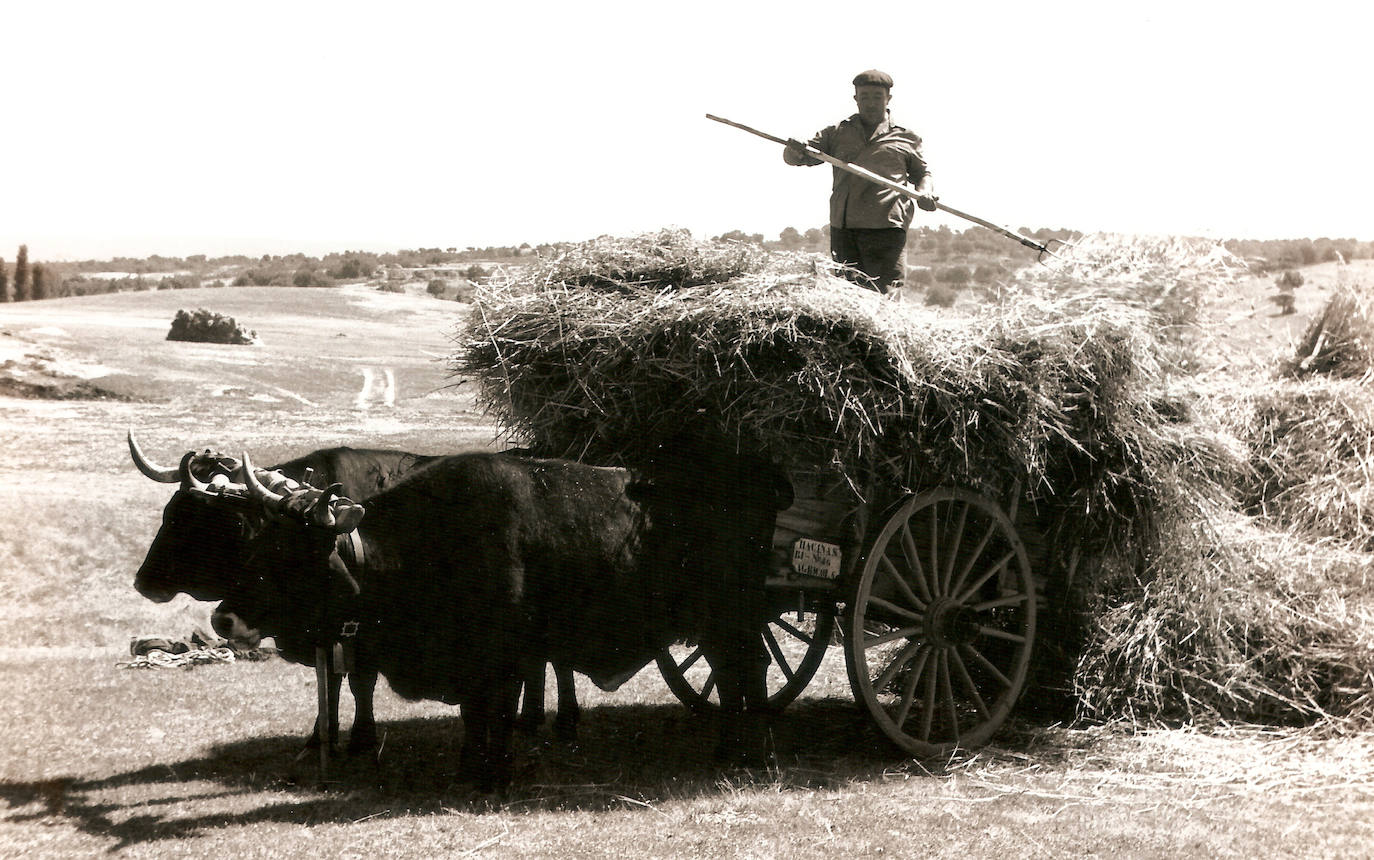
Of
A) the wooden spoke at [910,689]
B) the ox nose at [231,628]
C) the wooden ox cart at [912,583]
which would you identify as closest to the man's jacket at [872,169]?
the wooden ox cart at [912,583]

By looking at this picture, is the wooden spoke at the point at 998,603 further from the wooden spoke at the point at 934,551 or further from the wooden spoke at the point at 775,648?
the wooden spoke at the point at 775,648

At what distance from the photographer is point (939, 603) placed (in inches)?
274

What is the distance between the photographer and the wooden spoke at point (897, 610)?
22.0ft

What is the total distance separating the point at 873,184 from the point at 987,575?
3.00 metres

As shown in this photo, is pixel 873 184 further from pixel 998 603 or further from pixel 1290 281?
pixel 1290 281

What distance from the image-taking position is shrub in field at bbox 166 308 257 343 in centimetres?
1897

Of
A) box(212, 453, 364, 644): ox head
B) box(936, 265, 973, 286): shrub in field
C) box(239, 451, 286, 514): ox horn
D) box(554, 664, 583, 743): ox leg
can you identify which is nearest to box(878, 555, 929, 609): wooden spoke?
box(554, 664, 583, 743): ox leg

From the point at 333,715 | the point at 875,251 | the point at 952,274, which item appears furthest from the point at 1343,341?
the point at 952,274

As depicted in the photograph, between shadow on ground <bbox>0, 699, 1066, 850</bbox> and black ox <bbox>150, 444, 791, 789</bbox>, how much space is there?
1.18 ft

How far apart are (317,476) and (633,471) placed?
1.73 metres

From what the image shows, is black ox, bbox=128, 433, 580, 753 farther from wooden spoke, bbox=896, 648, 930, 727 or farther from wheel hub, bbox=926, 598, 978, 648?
→ wheel hub, bbox=926, 598, 978, 648

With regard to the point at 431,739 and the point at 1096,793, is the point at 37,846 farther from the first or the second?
the point at 1096,793

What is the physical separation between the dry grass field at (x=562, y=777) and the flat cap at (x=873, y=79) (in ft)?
9.48

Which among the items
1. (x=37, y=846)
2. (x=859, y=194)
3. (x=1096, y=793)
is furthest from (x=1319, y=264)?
(x=37, y=846)
